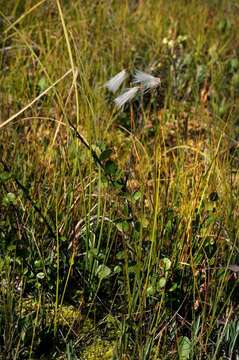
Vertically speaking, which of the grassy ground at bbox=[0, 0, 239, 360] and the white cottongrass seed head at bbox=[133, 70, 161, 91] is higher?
the white cottongrass seed head at bbox=[133, 70, 161, 91]

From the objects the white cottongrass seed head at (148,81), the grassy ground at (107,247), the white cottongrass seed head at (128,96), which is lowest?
the grassy ground at (107,247)

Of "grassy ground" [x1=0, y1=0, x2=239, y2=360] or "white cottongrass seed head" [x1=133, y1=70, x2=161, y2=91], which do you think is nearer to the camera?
"grassy ground" [x1=0, y1=0, x2=239, y2=360]

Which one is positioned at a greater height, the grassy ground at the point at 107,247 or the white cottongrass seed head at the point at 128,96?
the white cottongrass seed head at the point at 128,96

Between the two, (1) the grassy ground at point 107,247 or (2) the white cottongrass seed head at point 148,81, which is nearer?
(1) the grassy ground at point 107,247

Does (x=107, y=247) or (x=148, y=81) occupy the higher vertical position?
(x=148, y=81)

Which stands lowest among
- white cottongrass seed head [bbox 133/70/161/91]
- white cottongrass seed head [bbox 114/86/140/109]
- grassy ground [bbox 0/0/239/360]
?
grassy ground [bbox 0/0/239/360]

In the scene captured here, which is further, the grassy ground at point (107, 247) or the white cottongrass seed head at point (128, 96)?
the white cottongrass seed head at point (128, 96)

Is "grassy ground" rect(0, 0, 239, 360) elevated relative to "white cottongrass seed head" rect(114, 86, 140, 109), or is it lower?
lower

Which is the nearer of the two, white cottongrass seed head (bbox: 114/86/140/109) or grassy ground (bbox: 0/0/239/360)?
grassy ground (bbox: 0/0/239/360)

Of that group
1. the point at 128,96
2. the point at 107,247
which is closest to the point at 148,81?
the point at 128,96

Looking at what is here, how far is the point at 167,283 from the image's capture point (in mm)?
1851

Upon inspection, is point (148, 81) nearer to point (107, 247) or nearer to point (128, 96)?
point (128, 96)

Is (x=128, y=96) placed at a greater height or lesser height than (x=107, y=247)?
greater

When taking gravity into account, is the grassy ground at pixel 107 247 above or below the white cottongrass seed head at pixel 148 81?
below
